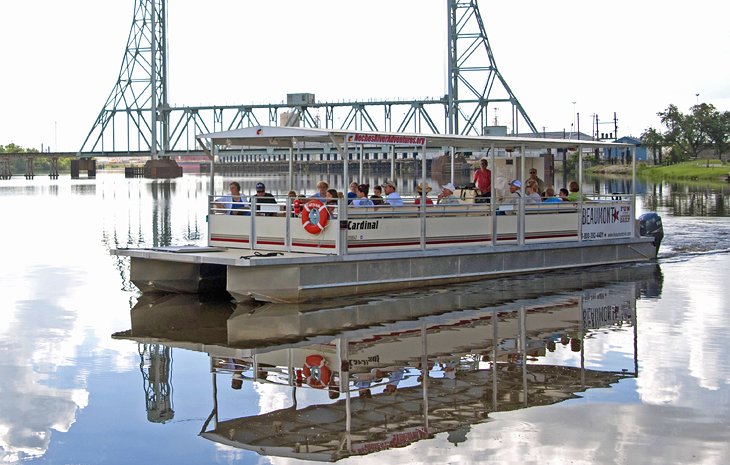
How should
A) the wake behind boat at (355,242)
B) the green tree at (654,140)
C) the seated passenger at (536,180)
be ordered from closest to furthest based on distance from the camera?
1. the wake behind boat at (355,242)
2. the seated passenger at (536,180)
3. the green tree at (654,140)

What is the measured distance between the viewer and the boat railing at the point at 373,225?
619 inches

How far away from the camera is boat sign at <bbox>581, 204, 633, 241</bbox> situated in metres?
19.8

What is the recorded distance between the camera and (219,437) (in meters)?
8.41

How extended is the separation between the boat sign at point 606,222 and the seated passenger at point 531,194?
1.03 metres

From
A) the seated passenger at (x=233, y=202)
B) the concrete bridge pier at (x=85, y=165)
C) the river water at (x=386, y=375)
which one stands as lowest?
the river water at (x=386, y=375)

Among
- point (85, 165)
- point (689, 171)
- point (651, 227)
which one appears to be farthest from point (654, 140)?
point (651, 227)

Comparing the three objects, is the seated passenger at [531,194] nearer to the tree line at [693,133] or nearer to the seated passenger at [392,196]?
the seated passenger at [392,196]

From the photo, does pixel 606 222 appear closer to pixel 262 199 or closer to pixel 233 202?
pixel 262 199

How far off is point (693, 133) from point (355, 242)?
10722 cm

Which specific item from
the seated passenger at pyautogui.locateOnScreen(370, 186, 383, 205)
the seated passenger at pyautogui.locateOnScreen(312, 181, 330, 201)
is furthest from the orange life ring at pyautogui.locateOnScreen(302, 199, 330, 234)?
the seated passenger at pyautogui.locateOnScreen(370, 186, 383, 205)

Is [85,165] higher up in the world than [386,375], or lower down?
higher up

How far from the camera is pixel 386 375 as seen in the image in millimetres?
10492

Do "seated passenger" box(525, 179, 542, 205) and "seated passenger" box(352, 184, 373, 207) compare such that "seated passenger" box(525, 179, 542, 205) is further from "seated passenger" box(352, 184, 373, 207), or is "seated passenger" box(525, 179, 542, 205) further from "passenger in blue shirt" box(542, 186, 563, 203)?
"seated passenger" box(352, 184, 373, 207)

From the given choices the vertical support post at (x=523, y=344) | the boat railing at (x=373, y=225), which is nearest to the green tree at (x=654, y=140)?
the boat railing at (x=373, y=225)
